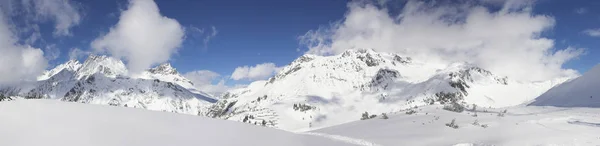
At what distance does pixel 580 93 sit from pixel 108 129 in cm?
3280

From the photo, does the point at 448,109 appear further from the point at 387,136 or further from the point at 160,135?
the point at 160,135

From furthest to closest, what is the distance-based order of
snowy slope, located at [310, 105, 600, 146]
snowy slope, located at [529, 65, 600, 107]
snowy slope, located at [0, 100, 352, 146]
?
snowy slope, located at [529, 65, 600, 107] < snowy slope, located at [310, 105, 600, 146] < snowy slope, located at [0, 100, 352, 146]

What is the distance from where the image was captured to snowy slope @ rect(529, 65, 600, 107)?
27427 millimetres

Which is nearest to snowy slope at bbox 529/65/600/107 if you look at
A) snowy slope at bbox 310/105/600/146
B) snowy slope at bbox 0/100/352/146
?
snowy slope at bbox 310/105/600/146

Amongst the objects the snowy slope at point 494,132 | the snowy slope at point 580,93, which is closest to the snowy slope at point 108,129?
the snowy slope at point 494,132

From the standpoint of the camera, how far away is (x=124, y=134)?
38.1 feet

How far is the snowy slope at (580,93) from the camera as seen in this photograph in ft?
90.0

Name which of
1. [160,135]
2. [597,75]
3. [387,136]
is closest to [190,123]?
[160,135]

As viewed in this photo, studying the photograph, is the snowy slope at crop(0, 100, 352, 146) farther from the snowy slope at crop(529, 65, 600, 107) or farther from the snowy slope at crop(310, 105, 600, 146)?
the snowy slope at crop(529, 65, 600, 107)

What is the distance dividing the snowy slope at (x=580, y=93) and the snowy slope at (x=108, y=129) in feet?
67.5

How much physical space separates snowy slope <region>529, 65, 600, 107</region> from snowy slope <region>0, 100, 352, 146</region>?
20.6 metres

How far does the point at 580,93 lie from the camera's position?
30.6 m

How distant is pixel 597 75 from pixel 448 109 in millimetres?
13382

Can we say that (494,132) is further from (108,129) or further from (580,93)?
(580,93)
